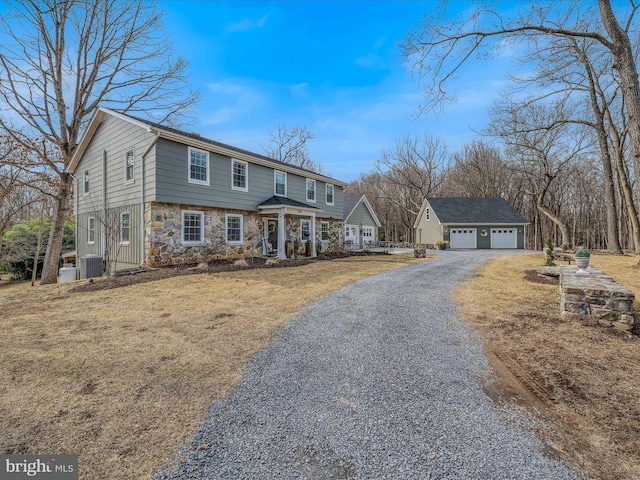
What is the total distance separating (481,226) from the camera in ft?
82.4

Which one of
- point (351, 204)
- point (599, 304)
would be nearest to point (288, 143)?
point (351, 204)

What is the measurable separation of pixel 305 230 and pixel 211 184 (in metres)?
6.48

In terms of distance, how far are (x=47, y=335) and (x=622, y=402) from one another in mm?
6815

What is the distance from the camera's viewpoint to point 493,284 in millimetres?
7965

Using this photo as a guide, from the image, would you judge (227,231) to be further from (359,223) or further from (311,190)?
(359,223)

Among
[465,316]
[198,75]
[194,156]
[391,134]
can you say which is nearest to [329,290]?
[465,316]

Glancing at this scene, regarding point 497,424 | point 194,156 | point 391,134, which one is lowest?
point 497,424

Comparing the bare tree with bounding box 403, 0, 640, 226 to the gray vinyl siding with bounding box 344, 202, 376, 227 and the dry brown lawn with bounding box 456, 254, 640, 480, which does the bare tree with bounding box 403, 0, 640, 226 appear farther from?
the gray vinyl siding with bounding box 344, 202, 376, 227

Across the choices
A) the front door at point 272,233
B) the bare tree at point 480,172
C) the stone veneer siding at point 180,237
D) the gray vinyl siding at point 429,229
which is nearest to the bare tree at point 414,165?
the bare tree at point 480,172

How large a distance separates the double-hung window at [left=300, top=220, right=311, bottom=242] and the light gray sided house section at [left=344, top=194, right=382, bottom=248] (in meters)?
5.48

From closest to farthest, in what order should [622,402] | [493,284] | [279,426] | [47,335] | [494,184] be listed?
[279,426] < [622,402] < [47,335] < [493,284] < [494,184]

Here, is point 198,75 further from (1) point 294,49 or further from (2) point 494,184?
(2) point 494,184

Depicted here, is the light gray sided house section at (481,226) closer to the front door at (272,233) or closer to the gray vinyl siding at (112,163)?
the front door at (272,233)

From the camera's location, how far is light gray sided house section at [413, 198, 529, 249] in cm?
2480
